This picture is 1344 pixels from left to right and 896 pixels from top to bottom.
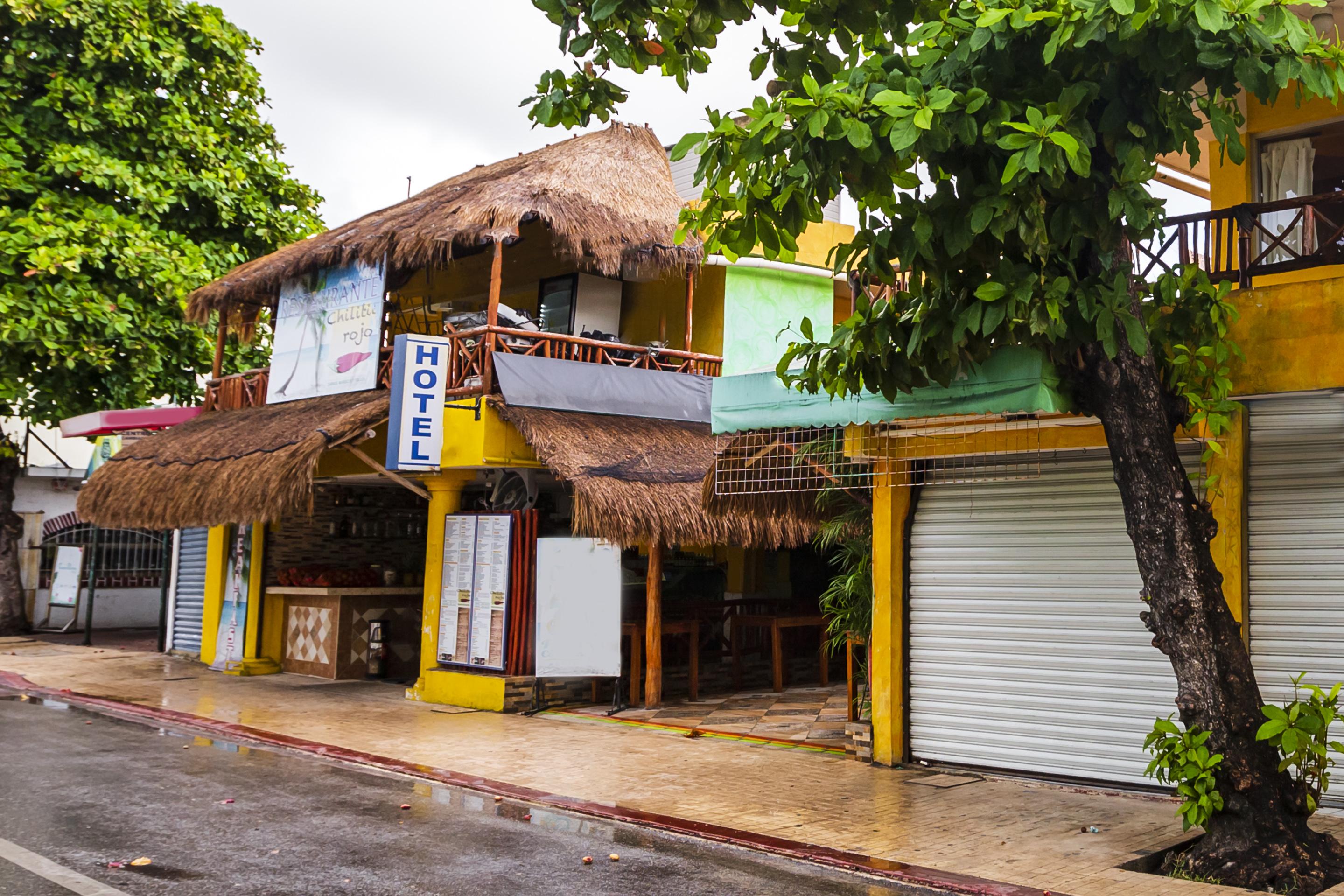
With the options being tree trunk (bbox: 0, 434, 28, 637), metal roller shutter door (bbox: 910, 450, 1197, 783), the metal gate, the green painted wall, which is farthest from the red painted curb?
tree trunk (bbox: 0, 434, 28, 637)

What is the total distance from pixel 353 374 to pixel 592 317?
3.51 m

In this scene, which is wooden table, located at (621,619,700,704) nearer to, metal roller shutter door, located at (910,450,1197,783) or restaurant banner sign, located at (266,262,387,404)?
metal roller shutter door, located at (910,450,1197,783)

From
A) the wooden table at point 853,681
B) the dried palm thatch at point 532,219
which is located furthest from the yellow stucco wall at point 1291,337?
the dried palm thatch at point 532,219

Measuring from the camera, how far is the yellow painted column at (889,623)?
9492 mm

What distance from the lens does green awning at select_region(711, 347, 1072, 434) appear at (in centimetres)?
708

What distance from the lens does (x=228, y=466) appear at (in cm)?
1424

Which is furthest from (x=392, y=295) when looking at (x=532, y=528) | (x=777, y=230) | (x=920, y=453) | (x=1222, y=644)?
(x=1222, y=644)

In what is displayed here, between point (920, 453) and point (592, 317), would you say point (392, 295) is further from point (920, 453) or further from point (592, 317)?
point (920, 453)

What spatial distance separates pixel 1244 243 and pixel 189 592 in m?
16.0

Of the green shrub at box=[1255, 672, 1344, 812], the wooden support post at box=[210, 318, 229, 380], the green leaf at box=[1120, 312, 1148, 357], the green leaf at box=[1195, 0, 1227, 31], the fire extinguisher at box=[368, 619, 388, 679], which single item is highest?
the wooden support post at box=[210, 318, 229, 380]

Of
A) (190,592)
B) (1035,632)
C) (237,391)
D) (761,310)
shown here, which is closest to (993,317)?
(1035,632)

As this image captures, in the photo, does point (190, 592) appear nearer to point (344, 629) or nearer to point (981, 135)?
point (344, 629)

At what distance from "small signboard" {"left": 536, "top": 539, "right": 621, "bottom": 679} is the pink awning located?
8.27 m

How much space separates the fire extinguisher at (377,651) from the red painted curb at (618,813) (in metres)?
3.42
